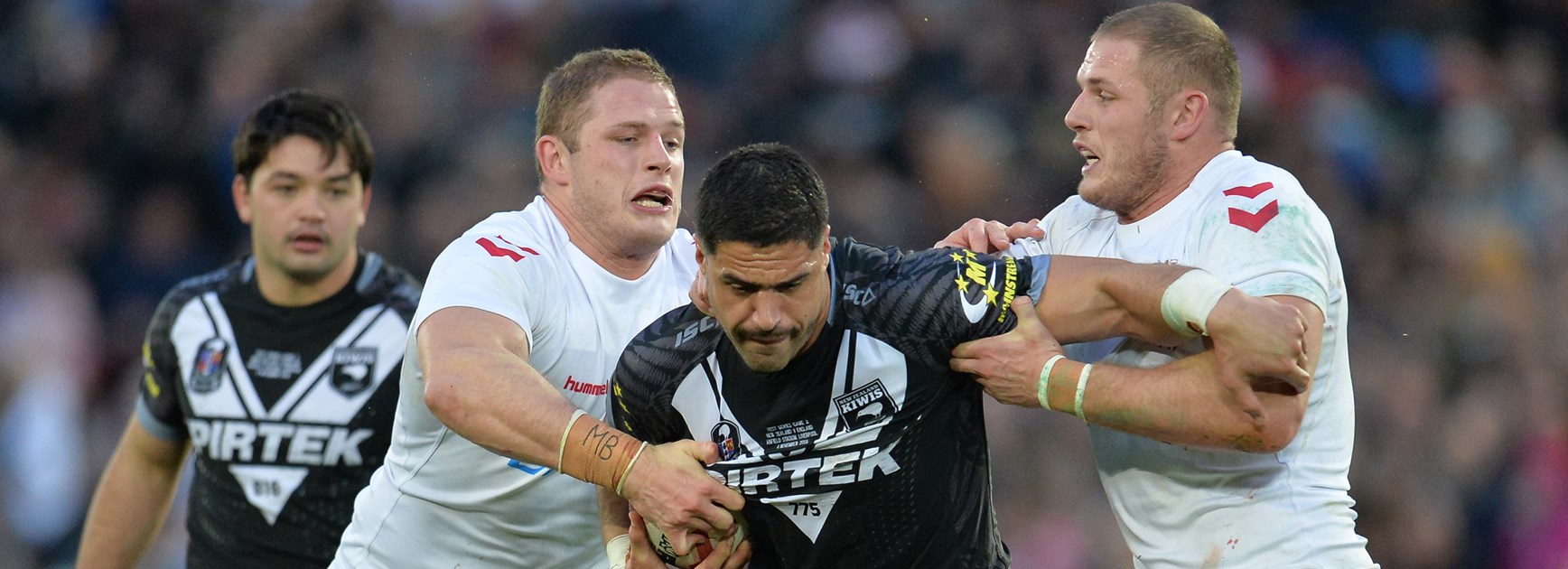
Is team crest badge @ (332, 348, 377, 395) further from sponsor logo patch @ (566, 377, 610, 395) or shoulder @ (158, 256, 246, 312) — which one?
sponsor logo patch @ (566, 377, 610, 395)

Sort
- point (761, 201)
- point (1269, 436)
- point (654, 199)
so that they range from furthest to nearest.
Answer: point (654, 199)
point (1269, 436)
point (761, 201)

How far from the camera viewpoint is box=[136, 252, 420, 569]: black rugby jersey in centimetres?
586

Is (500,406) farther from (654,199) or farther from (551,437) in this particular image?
(654,199)

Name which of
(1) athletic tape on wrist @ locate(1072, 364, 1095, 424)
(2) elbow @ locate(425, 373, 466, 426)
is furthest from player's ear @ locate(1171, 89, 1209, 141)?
(2) elbow @ locate(425, 373, 466, 426)

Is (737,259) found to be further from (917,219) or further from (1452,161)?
(1452,161)

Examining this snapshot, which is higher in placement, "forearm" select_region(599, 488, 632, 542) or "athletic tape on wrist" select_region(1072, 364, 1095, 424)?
"athletic tape on wrist" select_region(1072, 364, 1095, 424)

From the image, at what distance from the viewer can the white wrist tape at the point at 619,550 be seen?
4.48 m

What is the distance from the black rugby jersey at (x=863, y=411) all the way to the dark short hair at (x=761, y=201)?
12.5 inches

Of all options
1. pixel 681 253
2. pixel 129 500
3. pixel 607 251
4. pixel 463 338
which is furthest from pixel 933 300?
pixel 129 500

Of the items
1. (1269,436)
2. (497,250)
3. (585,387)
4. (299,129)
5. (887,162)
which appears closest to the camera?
(1269,436)

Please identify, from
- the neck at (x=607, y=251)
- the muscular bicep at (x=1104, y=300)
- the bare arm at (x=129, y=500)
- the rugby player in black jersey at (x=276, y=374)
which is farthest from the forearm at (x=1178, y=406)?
the bare arm at (x=129, y=500)

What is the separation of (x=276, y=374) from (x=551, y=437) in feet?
7.69

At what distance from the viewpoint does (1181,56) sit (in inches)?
184

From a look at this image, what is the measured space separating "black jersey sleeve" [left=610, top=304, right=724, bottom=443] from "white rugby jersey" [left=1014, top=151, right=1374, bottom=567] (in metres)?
1.18
